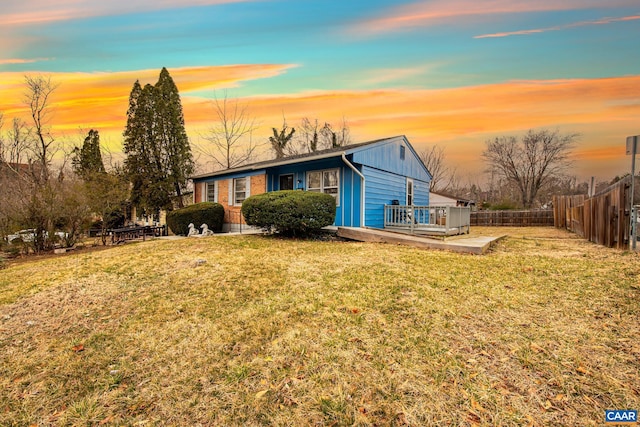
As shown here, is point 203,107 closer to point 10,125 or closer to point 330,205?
point 10,125

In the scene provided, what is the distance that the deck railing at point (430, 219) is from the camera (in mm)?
9289

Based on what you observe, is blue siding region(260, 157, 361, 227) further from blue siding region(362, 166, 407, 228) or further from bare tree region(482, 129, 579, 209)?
bare tree region(482, 129, 579, 209)

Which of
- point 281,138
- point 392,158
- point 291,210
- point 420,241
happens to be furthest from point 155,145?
point 420,241

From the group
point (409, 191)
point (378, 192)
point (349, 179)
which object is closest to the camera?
point (349, 179)

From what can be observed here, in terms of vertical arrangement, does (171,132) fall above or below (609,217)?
above

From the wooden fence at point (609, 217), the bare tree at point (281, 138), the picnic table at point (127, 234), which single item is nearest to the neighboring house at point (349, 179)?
the picnic table at point (127, 234)

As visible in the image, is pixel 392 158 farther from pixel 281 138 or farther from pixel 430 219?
pixel 281 138

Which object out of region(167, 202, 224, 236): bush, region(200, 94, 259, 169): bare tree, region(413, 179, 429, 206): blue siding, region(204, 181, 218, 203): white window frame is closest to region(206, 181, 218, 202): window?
region(204, 181, 218, 203): white window frame

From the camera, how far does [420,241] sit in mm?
8258

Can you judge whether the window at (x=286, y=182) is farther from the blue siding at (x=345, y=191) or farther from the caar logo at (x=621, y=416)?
the caar logo at (x=621, y=416)

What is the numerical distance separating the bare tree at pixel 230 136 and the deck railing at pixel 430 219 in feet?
55.3

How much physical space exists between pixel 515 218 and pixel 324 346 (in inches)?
817

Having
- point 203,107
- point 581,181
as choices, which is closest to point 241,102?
point 203,107

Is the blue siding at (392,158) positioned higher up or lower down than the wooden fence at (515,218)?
higher up
